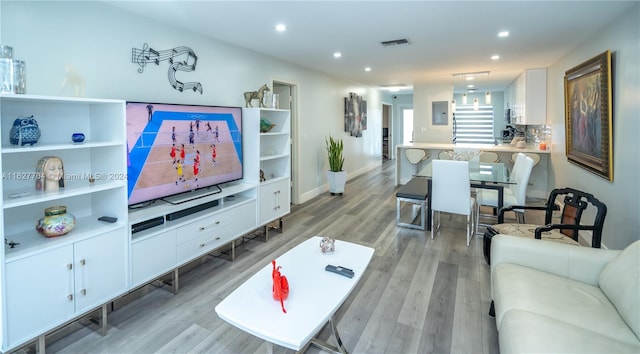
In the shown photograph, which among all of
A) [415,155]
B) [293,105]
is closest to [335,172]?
[293,105]

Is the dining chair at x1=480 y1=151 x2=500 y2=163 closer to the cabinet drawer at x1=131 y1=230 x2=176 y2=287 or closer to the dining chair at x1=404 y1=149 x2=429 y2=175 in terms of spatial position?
the dining chair at x1=404 y1=149 x2=429 y2=175

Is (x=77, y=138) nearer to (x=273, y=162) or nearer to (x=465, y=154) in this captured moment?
(x=273, y=162)

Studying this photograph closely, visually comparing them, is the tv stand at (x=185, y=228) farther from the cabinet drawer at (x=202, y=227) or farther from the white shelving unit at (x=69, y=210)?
the white shelving unit at (x=69, y=210)

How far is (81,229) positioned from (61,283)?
15.5 inches

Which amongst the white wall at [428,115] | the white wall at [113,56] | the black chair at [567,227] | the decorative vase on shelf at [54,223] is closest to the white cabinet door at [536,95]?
the white wall at [428,115]

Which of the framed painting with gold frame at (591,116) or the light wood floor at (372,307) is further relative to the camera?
the framed painting with gold frame at (591,116)

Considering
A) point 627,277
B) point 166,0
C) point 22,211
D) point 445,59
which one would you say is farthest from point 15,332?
point 445,59

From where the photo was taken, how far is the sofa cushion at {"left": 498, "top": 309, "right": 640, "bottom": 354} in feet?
4.73

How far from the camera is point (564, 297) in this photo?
6.06ft

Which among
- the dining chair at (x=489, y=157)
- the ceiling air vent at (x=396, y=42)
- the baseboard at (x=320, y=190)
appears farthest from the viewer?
the dining chair at (x=489, y=157)

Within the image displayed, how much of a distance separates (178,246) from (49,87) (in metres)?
1.53

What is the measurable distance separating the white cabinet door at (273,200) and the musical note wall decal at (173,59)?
137 centimetres

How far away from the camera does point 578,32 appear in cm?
372

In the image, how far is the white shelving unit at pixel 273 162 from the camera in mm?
3980
